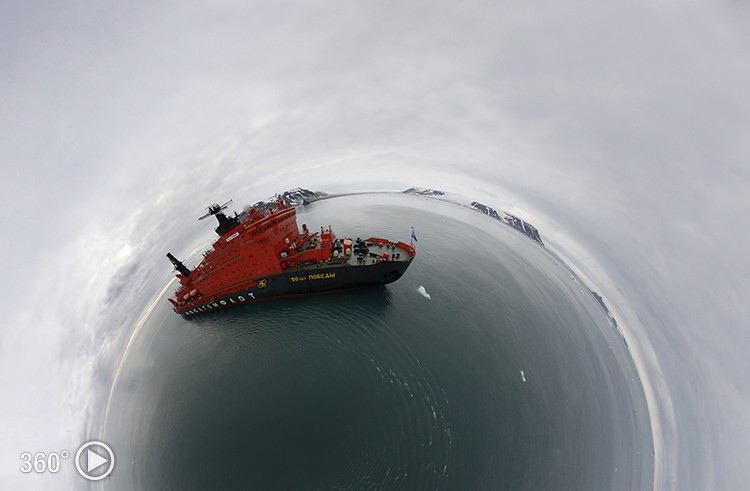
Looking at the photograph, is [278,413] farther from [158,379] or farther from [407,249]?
[407,249]

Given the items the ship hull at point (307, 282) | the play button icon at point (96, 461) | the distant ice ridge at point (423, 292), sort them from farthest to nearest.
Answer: the distant ice ridge at point (423, 292) → the ship hull at point (307, 282) → the play button icon at point (96, 461)

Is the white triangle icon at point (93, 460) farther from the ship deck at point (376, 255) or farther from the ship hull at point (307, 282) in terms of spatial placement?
the ship deck at point (376, 255)

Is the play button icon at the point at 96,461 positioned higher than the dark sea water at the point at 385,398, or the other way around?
the dark sea water at the point at 385,398

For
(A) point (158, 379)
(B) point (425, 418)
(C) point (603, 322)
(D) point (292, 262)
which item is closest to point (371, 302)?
(D) point (292, 262)

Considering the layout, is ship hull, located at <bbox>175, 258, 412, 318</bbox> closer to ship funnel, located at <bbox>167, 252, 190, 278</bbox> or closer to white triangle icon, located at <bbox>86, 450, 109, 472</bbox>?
ship funnel, located at <bbox>167, 252, 190, 278</bbox>

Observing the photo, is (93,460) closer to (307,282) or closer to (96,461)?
(96,461)

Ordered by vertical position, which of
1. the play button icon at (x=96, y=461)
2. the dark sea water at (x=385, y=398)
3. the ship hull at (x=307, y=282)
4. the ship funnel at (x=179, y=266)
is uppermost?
the ship funnel at (x=179, y=266)

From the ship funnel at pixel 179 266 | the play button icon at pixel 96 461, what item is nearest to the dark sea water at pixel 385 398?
the play button icon at pixel 96 461
